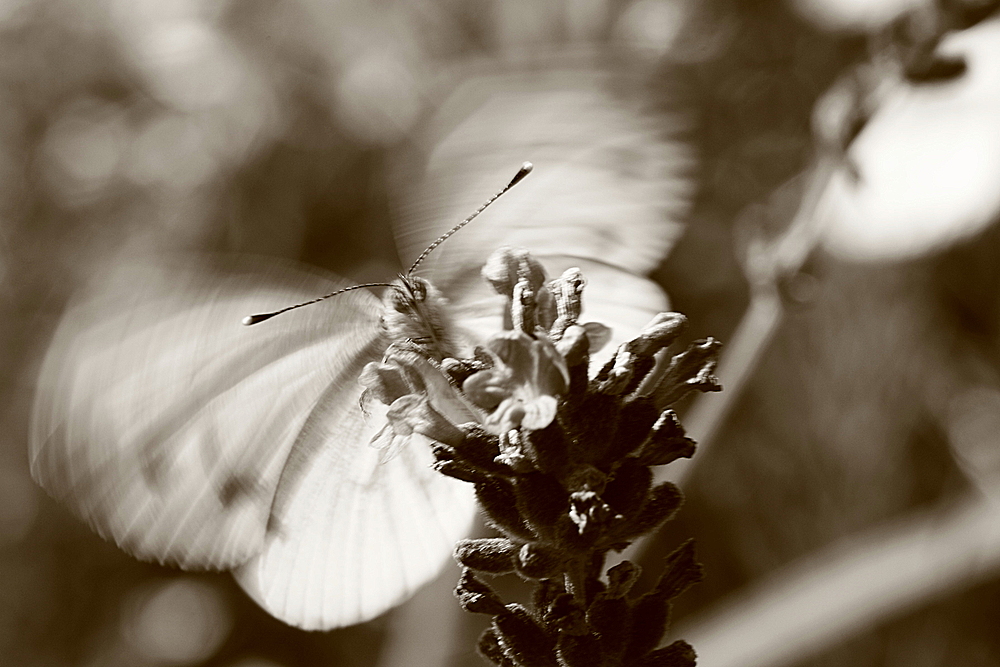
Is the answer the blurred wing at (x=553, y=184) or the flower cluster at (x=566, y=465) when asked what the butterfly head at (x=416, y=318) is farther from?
the flower cluster at (x=566, y=465)

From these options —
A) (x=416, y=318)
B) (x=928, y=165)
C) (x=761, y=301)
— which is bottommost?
(x=416, y=318)

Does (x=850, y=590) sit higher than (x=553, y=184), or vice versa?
(x=553, y=184)

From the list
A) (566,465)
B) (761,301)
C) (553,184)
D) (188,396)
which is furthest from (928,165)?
(188,396)

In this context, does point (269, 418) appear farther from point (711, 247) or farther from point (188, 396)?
point (711, 247)

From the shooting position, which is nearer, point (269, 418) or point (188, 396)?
point (188, 396)

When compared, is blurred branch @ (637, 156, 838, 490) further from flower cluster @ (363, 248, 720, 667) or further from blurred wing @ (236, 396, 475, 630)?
flower cluster @ (363, 248, 720, 667)

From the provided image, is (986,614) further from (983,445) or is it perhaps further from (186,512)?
(186,512)

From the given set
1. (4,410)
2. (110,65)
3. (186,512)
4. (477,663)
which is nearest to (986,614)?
(477,663)
